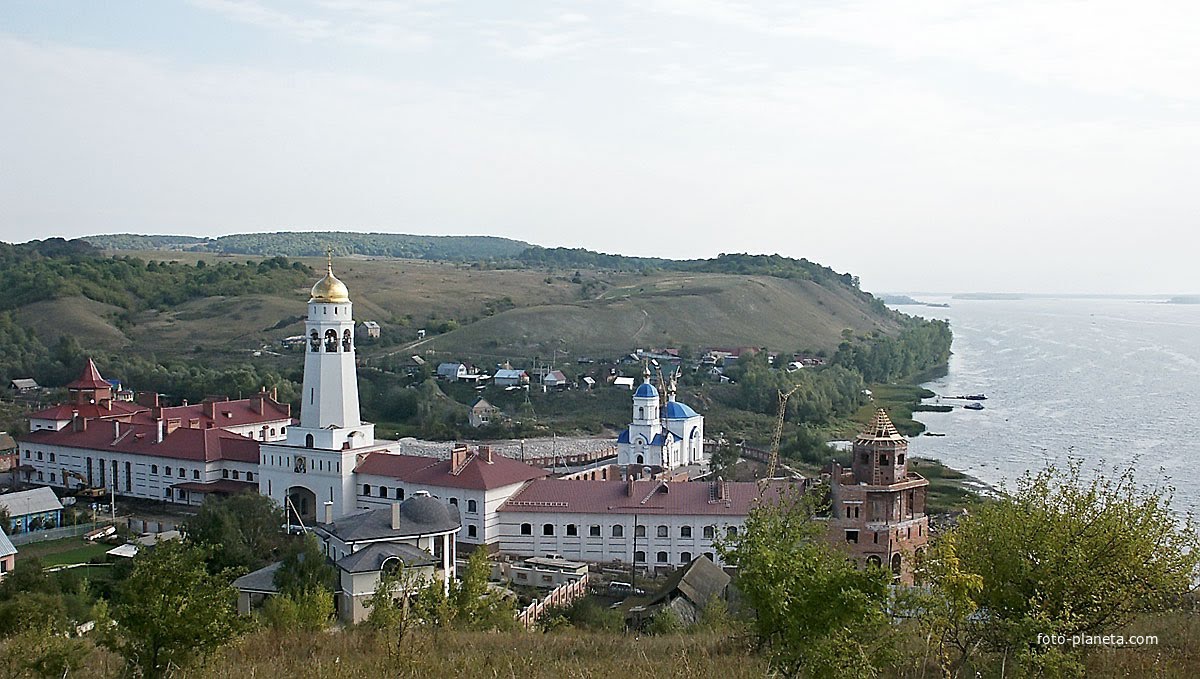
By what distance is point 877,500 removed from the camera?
27297mm

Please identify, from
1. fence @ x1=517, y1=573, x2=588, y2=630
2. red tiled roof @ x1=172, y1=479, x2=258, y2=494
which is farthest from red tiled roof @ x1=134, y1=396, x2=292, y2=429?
fence @ x1=517, y1=573, x2=588, y2=630

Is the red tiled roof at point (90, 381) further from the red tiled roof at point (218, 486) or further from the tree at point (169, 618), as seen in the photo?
the tree at point (169, 618)

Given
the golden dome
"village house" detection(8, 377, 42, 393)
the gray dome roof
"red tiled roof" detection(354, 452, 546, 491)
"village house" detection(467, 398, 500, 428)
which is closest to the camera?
the gray dome roof

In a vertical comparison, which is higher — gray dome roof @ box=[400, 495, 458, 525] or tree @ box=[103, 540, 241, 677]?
tree @ box=[103, 540, 241, 677]

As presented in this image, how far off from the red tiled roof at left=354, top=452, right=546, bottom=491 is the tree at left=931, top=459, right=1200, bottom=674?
21043 millimetres

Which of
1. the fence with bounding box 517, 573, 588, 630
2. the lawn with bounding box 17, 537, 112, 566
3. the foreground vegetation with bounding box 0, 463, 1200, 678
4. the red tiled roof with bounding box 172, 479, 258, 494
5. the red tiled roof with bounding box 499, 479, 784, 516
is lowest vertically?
the lawn with bounding box 17, 537, 112, 566

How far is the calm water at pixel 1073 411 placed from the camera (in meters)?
50.4

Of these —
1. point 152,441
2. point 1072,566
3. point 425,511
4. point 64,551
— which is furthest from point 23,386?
point 1072,566

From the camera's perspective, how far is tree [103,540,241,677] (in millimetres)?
9664

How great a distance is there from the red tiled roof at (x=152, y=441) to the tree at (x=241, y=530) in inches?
347

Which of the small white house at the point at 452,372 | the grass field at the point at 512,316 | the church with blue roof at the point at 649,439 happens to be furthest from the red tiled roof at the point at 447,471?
the grass field at the point at 512,316

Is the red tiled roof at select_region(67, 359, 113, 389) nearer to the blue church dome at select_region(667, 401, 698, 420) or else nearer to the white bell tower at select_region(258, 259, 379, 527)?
→ the white bell tower at select_region(258, 259, 379, 527)

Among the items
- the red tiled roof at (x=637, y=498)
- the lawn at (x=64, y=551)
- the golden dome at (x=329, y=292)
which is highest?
the golden dome at (x=329, y=292)

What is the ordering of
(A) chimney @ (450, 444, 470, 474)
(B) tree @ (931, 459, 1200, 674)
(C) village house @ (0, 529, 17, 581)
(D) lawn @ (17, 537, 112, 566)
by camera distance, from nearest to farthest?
(B) tree @ (931, 459, 1200, 674), (C) village house @ (0, 529, 17, 581), (D) lawn @ (17, 537, 112, 566), (A) chimney @ (450, 444, 470, 474)
